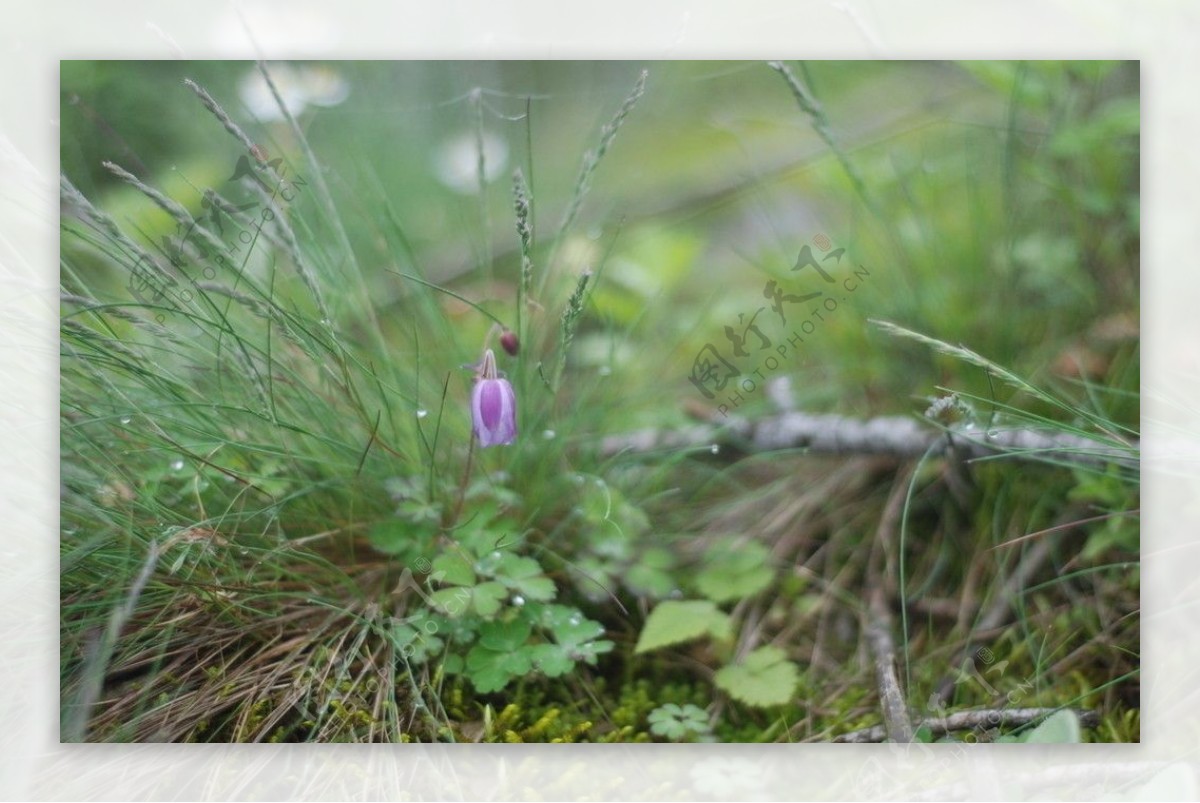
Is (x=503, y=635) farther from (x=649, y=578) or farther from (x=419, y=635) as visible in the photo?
(x=649, y=578)

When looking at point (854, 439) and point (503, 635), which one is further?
point (854, 439)

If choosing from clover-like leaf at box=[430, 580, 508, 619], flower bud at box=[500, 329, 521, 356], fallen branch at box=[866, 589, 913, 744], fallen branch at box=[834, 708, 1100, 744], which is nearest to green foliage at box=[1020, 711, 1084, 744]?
fallen branch at box=[834, 708, 1100, 744]

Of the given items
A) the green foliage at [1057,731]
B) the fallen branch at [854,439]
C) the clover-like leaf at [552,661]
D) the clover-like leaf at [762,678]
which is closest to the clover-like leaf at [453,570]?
the clover-like leaf at [552,661]

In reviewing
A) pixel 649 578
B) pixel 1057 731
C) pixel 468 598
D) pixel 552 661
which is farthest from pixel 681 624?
pixel 1057 731

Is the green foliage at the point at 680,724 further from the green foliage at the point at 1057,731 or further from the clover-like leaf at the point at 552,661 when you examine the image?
the green foliage at the point at 1057,731

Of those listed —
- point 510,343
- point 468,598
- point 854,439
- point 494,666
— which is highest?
point 510,343
